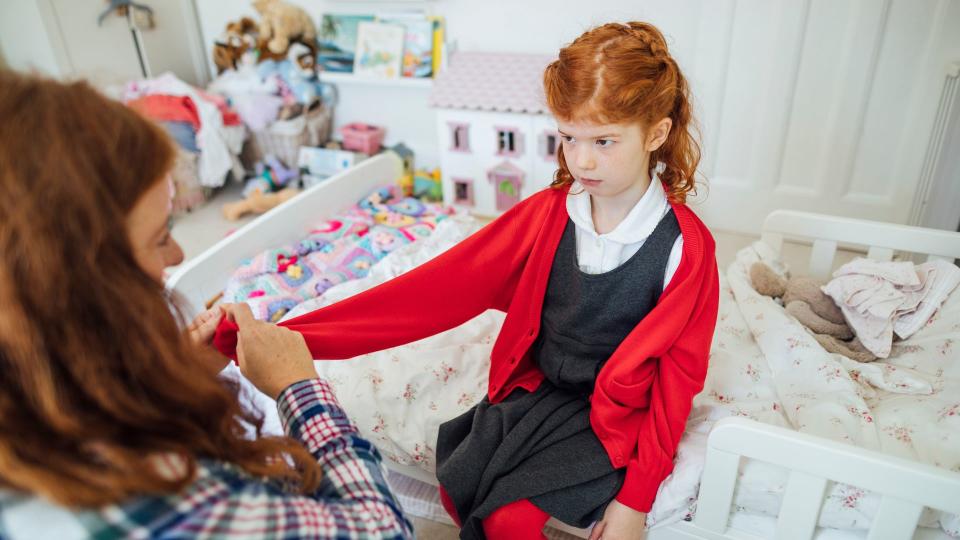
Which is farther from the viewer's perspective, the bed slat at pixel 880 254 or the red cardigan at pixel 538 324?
the bed slat at pixel 880 254

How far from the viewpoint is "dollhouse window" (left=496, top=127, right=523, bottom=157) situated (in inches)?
98.0

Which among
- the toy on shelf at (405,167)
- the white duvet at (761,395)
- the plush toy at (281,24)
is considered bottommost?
the toy on shelf at (405,167)

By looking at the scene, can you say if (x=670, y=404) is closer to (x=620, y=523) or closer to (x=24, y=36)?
(x=620, y=523)

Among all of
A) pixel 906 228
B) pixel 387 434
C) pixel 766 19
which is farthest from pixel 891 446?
pixel 766 19

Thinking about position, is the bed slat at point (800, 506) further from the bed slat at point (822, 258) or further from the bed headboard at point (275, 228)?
the bed headboard at point (275, 228)

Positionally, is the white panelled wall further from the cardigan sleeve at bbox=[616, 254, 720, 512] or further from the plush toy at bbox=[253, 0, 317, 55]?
the cardigan sleeve at bbox=[616, 254, 720, 512]

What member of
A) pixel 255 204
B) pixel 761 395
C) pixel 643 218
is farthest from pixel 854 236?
pixel 255 204

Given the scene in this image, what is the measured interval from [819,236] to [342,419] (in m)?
1.24

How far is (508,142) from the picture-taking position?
252cm

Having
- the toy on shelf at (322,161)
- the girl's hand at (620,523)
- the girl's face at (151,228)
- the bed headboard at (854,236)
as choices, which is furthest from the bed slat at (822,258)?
the toy on shelf at (322,161)

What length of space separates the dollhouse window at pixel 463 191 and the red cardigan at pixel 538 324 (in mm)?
1473

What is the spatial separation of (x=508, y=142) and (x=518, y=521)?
5.72ft

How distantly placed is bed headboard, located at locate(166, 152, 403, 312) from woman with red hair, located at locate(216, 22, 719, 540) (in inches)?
19.4

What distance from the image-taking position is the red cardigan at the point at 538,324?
100cm
